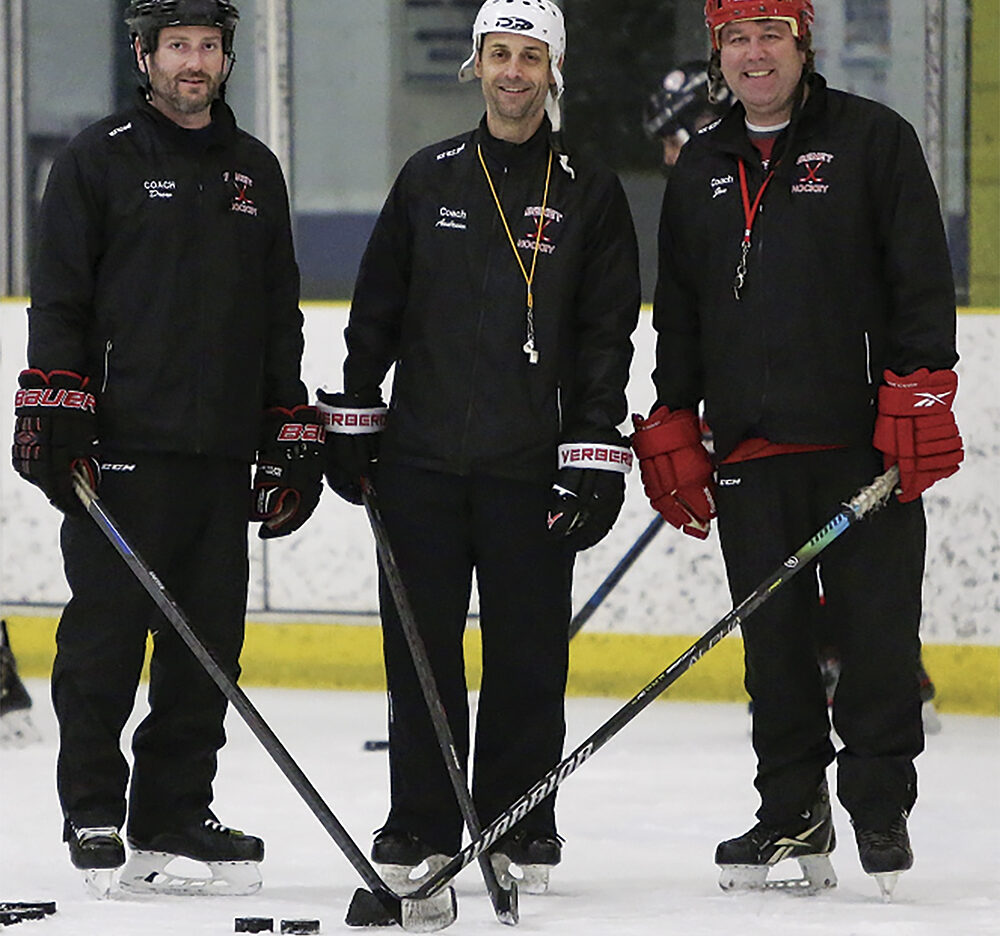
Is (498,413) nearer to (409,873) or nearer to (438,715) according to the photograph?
(438,715)

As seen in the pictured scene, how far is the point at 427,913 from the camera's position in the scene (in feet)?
10.4

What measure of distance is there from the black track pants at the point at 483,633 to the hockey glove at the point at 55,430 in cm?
49

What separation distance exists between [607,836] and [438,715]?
0.84 meters

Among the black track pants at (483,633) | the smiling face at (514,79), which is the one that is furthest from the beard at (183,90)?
the black track pants at (483,633)

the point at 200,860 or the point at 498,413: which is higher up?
the point at 498,413

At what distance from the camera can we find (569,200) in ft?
11.2

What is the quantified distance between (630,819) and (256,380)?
50.4 inches

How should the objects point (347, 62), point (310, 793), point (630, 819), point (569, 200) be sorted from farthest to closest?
point (347, 62)
point (630, 819)
point (569, 200)
point (310, 793)

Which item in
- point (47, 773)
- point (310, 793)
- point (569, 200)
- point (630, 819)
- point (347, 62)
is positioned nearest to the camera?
point (310, 793)

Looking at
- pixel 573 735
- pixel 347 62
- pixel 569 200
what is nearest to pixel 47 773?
pixel 573 735

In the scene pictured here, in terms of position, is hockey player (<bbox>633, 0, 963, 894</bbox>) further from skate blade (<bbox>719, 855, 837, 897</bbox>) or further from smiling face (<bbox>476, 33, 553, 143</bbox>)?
smiling face (<bbox>476, 33, 553, 143</bbox>)

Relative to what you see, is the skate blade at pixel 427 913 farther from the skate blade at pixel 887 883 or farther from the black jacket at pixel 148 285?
the black jacket at pixel 148 285

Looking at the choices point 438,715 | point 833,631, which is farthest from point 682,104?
point 438,715

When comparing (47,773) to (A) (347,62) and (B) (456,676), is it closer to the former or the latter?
(B) (456,676)
